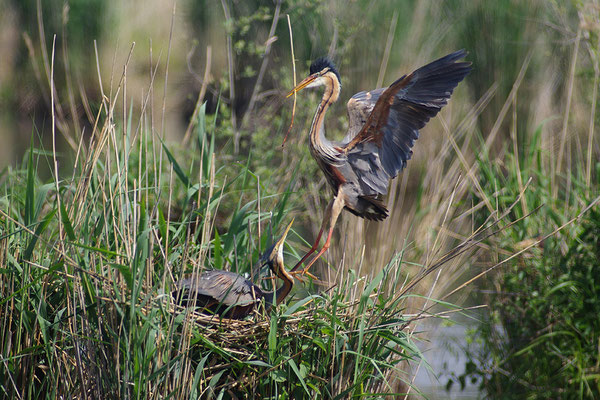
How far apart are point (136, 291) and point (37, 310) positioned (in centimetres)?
45

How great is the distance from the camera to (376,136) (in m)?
2.27

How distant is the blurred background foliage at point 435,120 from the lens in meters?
4.04

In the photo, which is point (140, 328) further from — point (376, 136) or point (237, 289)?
point (376, 136)

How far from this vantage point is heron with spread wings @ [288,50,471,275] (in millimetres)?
2193

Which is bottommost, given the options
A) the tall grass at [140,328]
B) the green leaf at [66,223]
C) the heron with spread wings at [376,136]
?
the tall grass at [140,328]

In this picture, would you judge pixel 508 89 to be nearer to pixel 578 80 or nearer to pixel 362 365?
pixel 578 80

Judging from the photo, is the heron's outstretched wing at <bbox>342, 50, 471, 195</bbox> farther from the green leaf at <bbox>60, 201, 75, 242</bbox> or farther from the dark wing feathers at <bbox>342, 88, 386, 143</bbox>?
the green leaf at <bbox>60, 201, 75, 242</bbox>

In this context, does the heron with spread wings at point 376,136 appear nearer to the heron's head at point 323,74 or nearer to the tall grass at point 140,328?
the heron's head at point 323,74

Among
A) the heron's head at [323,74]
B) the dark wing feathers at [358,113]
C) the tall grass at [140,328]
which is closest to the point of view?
the tall grass at [140,328]

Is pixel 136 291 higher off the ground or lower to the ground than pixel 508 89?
lower

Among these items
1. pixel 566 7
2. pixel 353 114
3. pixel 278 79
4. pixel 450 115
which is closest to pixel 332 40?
pixel 278 79

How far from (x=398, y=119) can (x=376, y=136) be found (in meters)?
0.09

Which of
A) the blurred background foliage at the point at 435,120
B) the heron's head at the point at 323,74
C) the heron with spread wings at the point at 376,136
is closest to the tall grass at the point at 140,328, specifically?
the heron with spread wings at the point at 376,136

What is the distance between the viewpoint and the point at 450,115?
16.0ft
